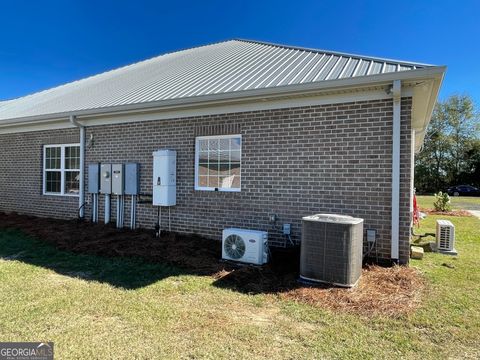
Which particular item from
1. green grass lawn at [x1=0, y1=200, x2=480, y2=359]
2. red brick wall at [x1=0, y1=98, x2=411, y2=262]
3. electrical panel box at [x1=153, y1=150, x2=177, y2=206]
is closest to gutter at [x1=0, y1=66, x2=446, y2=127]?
red brick wall at [x1=0, y1=98, x2=411, y2=262]

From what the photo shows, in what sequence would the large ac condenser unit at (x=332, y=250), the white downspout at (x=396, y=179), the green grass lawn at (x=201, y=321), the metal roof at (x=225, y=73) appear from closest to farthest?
the green grass lawn at (x=201, y=321)
the large ac condenser unit at (x=332, y=250)
the white downspout at (x=396, y=179)
the metal roof at (x=225, y=73)

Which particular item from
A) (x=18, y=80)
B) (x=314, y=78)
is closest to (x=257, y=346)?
(x=314, y=78)

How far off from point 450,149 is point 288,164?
44.8 meters

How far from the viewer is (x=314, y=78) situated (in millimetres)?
6031

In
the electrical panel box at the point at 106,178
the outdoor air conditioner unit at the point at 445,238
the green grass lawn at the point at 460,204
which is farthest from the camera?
the green grass lawn at the point at 460,204

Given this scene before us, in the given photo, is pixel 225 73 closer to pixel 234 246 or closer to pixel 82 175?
pixel 234 246

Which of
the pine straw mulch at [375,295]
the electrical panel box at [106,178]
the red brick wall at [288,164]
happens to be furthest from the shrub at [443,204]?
the electrical panel box at [106,178]

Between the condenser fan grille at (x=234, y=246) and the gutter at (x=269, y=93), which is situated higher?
the gutter at (x=269, y=93)

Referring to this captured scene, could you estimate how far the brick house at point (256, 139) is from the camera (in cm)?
553

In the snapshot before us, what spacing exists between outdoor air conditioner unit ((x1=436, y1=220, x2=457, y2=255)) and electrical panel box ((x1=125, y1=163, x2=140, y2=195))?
6.96 metres

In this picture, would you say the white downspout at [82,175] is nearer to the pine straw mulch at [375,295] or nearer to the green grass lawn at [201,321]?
the green grass lawn at [201,321]

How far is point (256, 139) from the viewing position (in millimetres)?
6688

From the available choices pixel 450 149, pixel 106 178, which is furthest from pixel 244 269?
pixel 450 149

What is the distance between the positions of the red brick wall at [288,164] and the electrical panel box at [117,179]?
32cm
